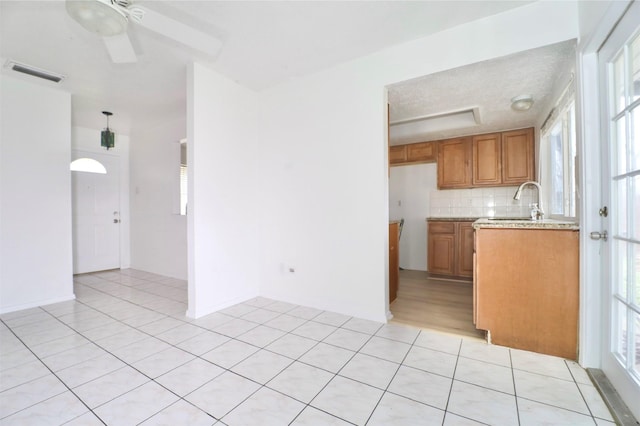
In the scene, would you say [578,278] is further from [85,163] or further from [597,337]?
[85,163]

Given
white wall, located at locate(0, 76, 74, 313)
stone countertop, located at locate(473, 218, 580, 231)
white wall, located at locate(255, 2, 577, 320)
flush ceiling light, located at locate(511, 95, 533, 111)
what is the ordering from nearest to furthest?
stone countertop, located at locate(473, 218, 580, 231) → white wall, located at locate(255, 2, 577, 320) → flush ceiling light, located at locate(511, 95, 533, 111) → white wall, located at locate(0, 76, 74, 313)

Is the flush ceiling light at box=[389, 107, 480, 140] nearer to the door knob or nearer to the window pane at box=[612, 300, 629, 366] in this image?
the door knob

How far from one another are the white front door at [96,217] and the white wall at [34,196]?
4.89ft

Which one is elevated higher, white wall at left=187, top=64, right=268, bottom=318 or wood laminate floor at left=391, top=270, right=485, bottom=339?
white wall at left=187, top=64, right=268, bottom=318

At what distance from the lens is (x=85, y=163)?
13.3 feet

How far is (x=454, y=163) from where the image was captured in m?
4.33

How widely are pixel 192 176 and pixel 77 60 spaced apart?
1580mm

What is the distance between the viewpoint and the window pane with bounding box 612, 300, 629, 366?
150 cm

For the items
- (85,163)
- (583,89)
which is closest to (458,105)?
(583,89)

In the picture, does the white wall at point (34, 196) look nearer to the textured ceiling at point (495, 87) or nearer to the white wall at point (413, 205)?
the textured ceiling at point (495, 87)

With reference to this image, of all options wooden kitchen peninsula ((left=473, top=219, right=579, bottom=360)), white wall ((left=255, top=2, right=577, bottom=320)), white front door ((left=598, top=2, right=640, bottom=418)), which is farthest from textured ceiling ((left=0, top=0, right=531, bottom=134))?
wooden kitchen peninsula ((left=473, top=219, right=579, bottom=360))

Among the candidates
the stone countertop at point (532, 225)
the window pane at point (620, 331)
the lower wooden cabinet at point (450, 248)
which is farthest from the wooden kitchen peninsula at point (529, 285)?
the lower wooden cabinet at point (450, 248)

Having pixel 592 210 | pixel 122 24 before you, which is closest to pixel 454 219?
pixel 592 210

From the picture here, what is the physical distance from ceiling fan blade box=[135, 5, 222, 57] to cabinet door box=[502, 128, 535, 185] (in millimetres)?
3967
